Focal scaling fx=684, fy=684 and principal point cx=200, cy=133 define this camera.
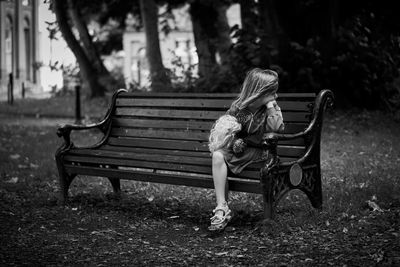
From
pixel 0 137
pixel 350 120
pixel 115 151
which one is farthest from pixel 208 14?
pixel 115 151

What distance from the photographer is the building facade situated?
38.8 meters

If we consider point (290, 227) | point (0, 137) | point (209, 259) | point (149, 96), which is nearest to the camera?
point (209, 259)

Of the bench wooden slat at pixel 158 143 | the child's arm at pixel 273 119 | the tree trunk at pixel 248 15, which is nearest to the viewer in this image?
the child's arm at pixel 273 119

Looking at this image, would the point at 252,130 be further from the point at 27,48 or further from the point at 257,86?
the point at 27,48

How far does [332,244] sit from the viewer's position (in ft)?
15.4

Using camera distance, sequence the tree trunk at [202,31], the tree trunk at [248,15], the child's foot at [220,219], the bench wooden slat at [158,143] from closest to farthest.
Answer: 1. the child's foot at [220,219]
2. the bench wooden slat at [158,143]
3. the tree trunk at [248,15]
4. the tree trunk at [202,31]

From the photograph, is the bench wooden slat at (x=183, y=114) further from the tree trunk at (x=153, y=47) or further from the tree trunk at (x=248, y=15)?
the tree trunk at (x=153, y=47)

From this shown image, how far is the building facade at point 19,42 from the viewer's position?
127ft

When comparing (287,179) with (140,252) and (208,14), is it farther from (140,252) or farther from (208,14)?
(208,14)

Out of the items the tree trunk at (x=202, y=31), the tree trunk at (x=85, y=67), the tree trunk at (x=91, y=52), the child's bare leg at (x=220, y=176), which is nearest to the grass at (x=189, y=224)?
the child's bare leg at (x=220, y=176)

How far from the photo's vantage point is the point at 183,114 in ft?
20.8

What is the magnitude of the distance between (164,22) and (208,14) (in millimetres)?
3299

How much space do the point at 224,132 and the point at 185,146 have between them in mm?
987

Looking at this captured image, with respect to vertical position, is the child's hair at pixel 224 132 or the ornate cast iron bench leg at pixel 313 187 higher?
the child's hair at pixel 224 132
